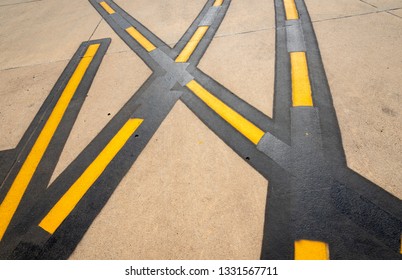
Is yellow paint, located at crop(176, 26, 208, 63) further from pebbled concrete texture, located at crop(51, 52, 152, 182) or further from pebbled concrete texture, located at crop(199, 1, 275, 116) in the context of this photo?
pebbled concrete texture, located at crop(51, 52, 152, 182)

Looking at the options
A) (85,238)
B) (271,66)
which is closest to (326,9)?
(271,66)

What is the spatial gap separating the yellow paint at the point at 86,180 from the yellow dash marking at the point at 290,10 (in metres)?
3.35

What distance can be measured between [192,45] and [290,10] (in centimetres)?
201

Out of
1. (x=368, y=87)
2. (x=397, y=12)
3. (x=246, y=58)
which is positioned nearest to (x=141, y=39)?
(x=246, y=58)

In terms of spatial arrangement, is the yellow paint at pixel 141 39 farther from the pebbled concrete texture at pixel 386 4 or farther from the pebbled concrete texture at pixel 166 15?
the pebbled concrete texture at pixel 386 4

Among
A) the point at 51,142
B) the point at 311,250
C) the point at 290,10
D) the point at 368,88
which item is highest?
the point at 290,10

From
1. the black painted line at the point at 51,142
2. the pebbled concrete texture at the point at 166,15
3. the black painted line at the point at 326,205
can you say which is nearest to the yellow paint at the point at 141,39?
the pebbled concrete texture at the point at 166,15

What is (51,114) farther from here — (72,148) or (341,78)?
(341,78)

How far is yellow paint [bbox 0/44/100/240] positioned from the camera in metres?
2.40

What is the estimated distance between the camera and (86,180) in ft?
8.21

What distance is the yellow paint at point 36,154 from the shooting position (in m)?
2.40

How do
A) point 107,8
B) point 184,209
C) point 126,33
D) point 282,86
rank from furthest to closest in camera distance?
point 107,8 < point 126,33 < point 282,86 < point 184,209

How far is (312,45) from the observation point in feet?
11.9

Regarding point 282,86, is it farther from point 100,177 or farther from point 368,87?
point 100,177
